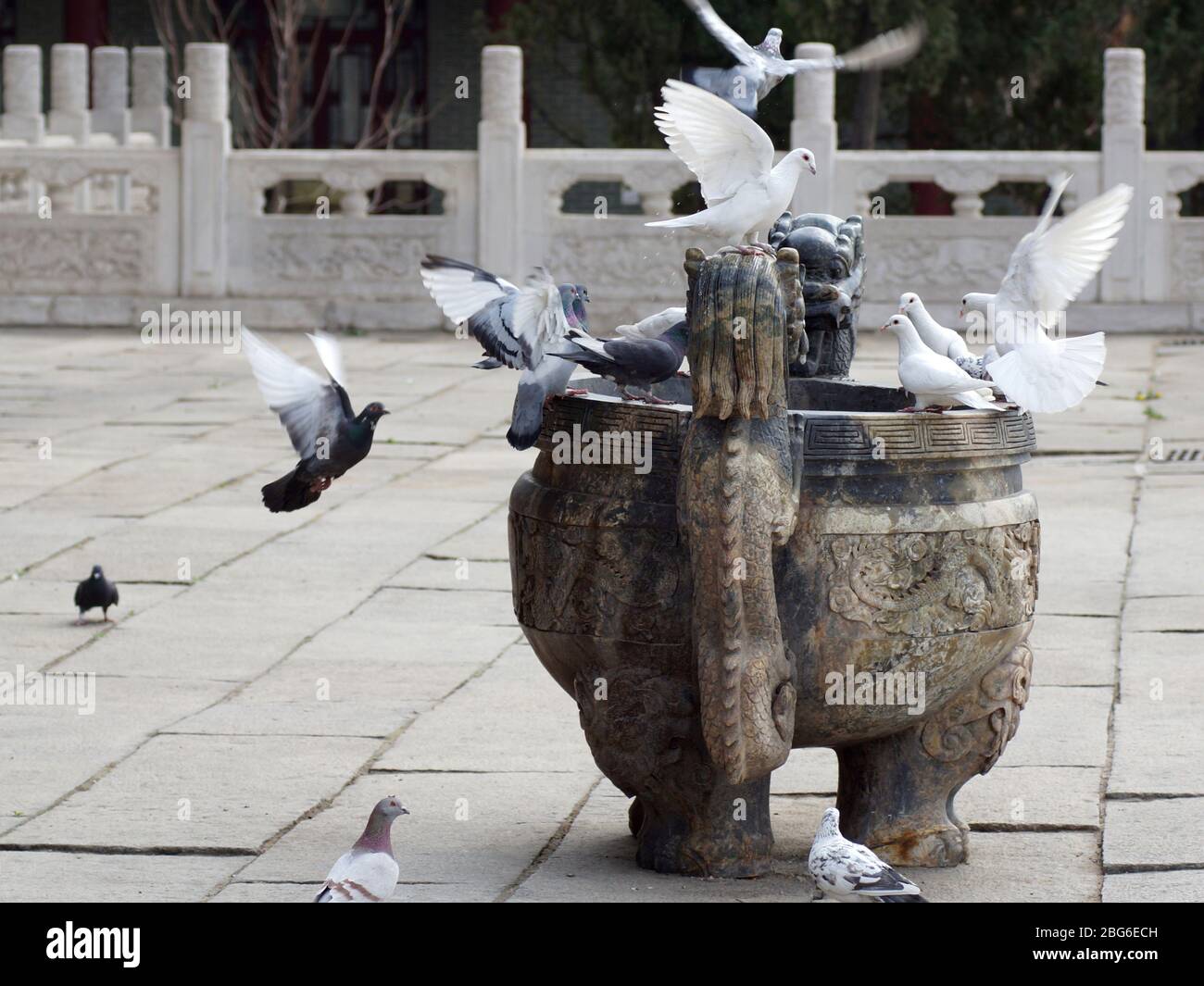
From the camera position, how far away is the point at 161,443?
9.94 meters

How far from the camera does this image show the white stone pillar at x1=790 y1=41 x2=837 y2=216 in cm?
1421

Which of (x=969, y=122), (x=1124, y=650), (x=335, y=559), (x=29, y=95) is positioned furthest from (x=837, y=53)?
(x=1124, y=650)

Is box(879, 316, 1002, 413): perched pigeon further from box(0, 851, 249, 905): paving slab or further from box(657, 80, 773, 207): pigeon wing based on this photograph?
box(0, 851, 249, 905): paving slab

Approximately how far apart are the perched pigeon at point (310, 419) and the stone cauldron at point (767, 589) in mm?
406

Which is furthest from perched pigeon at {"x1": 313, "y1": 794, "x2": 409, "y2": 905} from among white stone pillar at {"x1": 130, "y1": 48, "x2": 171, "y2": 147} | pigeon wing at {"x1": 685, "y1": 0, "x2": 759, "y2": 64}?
white stone pillar at {"x1": 130, "y1": 48, "x2": 171, "y2": 147}

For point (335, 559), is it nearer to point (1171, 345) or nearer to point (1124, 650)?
point (1124, 650)

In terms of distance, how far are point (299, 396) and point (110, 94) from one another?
1537 centimetres

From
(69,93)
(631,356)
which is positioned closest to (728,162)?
(631,356)

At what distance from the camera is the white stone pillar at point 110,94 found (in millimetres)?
18609

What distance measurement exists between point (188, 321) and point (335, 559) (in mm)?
8007

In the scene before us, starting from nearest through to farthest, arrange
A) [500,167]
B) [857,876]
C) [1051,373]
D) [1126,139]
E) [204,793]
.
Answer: [857,876] → [1051,373] → [204,793] → [1126,139] → [500,167]

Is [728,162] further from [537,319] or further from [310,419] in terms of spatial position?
[310,419]

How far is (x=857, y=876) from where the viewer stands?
11.9ft

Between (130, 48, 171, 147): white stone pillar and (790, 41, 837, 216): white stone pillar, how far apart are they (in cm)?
725
